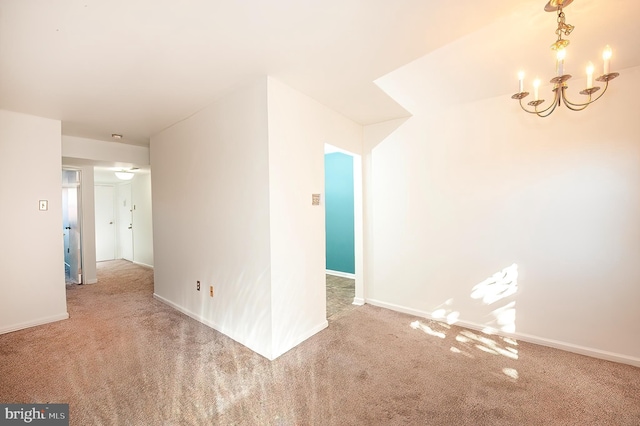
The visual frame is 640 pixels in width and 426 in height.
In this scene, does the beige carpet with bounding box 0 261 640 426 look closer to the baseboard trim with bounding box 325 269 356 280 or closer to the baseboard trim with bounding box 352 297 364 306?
the baseboard trim with bounding box 352 297 364 306

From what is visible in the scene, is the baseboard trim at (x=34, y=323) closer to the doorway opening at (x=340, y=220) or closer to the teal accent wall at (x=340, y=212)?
the doorway opening at (x=340, y=220)

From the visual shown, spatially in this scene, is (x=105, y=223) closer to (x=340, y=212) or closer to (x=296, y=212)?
(x=340, y=212)

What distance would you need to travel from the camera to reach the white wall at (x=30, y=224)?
2.94m

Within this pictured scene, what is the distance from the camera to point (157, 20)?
164cm

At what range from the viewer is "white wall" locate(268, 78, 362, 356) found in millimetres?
2389

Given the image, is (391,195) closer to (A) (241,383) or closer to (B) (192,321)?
(A) (241,383)

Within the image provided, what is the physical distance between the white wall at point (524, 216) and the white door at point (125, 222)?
6405mm

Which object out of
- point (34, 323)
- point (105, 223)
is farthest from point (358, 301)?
point (105, 223)

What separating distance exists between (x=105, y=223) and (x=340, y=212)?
6.33 meters

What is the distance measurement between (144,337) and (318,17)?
3164 mm

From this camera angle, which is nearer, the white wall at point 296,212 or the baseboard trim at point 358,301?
the white wall at point 296,212

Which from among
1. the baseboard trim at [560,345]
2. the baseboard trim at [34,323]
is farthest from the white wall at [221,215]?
the baseboard trim at [560,345]

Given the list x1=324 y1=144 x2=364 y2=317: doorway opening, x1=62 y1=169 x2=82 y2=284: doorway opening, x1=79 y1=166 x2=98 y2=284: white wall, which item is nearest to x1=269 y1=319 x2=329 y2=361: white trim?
x1=324 y1=144 x2=364 y2=317: doorway opening

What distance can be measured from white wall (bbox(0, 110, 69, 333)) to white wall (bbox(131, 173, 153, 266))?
2837 mm
